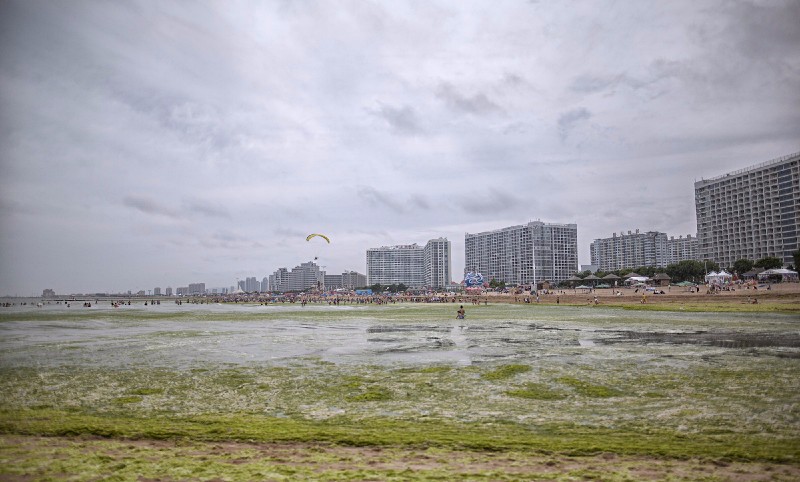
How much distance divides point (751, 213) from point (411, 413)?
193009 millimetres

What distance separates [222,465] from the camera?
7781 mm

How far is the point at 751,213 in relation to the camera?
161 metres

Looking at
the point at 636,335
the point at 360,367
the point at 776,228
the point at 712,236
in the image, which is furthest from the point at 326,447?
the point at 712,236

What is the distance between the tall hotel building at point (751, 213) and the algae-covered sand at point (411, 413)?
164 metres

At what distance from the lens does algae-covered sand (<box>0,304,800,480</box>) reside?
7.72 meters

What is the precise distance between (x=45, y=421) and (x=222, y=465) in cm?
596

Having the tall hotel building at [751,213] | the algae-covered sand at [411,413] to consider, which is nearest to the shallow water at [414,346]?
the algae-covered sand at [411,413]

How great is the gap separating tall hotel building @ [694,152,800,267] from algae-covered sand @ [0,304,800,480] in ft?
540

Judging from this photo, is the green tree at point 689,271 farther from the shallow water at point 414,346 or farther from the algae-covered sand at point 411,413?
the algae-covered sand at point 411,413

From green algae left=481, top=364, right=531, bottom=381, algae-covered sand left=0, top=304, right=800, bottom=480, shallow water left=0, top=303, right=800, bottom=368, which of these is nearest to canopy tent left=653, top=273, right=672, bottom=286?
shallow water left=0, top=303, right=800, bottom=368

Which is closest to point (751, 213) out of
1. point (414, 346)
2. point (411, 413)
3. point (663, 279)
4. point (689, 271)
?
point (689, 271)

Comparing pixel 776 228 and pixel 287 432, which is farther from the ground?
pixel 776 228

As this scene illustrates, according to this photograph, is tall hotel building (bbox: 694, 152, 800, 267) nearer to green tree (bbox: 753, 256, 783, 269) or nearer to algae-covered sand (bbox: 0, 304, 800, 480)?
green tree (bbox: 753, 256, 783, 269)

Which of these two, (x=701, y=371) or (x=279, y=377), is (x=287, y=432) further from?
(x=701, y=371)
